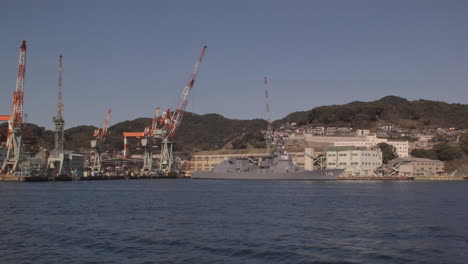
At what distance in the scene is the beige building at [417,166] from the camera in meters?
121

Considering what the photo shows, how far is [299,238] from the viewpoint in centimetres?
2356

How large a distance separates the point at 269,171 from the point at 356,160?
20661 millimetres

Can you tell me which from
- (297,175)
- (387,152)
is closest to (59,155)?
(297,175)

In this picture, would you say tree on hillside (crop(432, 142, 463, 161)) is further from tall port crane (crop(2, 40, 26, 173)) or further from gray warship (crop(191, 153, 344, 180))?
tall port crane (crop(2, 40, 26, 173))

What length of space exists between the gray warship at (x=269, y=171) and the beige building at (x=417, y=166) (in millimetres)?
22160

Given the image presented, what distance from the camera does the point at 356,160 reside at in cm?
11538

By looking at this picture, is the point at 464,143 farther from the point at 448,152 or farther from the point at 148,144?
the point at 148,144

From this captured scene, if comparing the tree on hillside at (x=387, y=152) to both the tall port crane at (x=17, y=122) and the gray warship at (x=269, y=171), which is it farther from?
the tall port crane at (x=17, y=122)

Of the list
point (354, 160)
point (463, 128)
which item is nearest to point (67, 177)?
point (354, 160)

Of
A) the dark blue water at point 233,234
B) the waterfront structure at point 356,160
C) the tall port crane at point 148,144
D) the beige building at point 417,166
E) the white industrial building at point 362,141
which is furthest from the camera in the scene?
the white industrial building at point 362,141

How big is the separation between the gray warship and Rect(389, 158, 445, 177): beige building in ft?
72.7

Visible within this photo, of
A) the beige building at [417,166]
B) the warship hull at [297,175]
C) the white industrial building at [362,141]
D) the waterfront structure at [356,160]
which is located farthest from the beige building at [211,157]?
the beige building at [417,166]

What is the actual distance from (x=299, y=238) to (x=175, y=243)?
18.5ft

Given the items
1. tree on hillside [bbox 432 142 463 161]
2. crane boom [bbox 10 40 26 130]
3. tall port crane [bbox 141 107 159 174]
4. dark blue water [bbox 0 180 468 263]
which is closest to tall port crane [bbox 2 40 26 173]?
crane boom [bbox 10 40 26 130]
